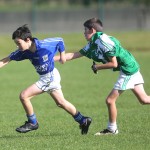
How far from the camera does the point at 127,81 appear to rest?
10195 mm

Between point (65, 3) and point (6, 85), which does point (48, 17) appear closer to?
point (65, 3)

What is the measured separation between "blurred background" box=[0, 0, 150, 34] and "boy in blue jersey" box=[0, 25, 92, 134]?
30.4m

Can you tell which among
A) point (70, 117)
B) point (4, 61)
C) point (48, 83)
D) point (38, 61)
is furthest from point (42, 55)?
point (70, 117)

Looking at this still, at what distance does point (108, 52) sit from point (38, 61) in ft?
3.64

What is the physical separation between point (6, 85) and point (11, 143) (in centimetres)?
1067

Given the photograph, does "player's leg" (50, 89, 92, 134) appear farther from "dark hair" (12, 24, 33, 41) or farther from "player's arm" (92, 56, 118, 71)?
"dark hair" (12, 24, 33, 41)

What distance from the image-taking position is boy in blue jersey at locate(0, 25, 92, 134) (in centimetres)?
998

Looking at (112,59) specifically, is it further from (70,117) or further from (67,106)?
(70,117)

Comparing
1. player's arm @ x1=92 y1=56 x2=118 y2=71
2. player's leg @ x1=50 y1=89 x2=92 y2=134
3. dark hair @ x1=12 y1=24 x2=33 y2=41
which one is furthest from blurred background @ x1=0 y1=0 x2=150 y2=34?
player's arm @ x1=92 y1=56 x2=118 y2=71

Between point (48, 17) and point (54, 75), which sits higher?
point (54, 75)

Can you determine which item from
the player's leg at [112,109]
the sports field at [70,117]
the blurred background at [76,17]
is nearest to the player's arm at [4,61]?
the sports field at [70,117]

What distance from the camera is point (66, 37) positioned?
1501 inches

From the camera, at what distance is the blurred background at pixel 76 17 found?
41.0 m

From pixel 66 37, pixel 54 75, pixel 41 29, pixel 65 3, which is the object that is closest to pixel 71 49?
pixel 66 37
